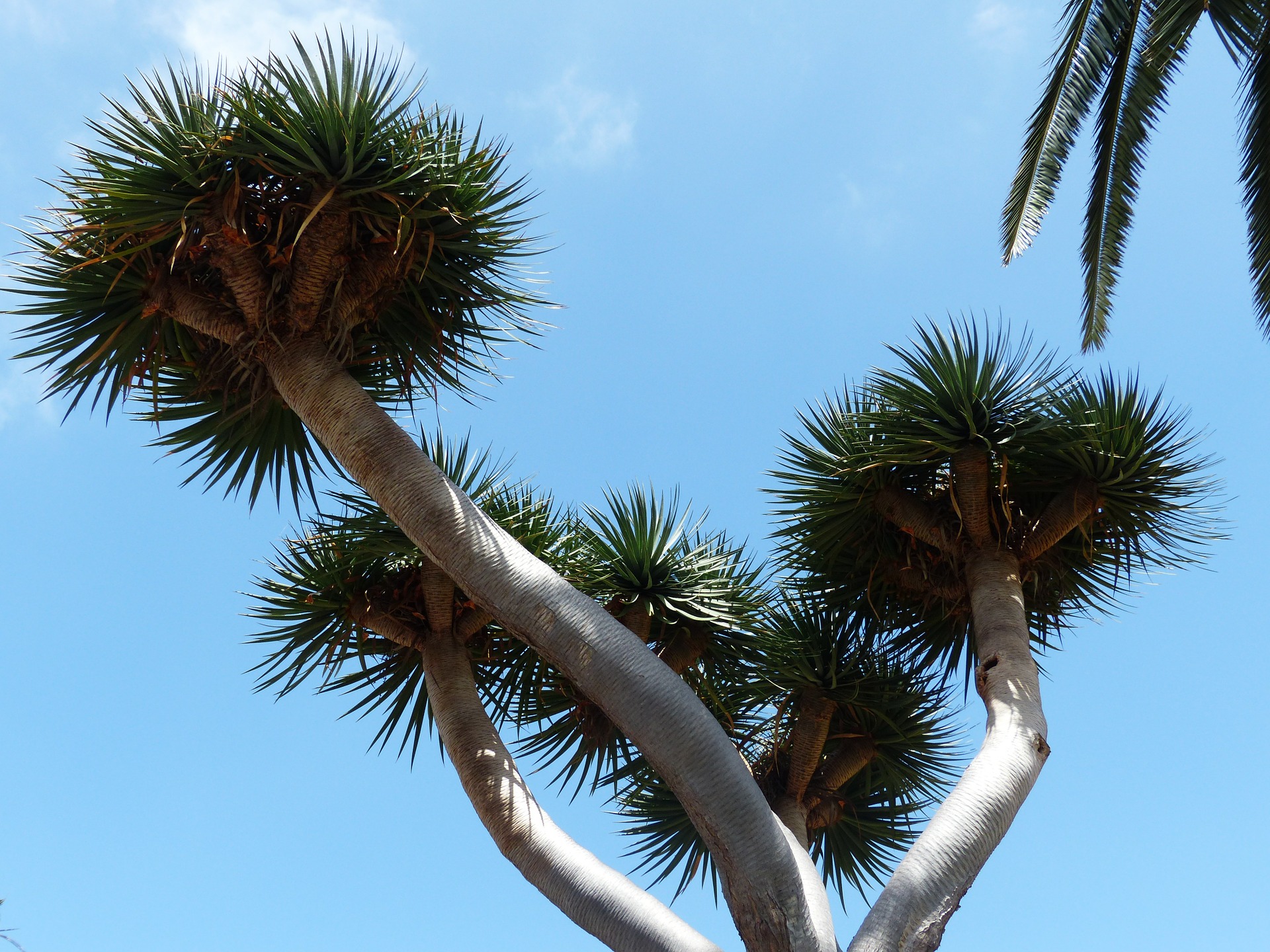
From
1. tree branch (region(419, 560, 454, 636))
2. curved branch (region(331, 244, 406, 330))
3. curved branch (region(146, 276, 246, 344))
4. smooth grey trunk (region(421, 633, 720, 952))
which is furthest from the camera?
tree branch (region(419, 560, 454, 636))

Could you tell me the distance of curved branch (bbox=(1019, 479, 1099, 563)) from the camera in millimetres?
7320

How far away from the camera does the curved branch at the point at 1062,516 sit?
732 centimetres

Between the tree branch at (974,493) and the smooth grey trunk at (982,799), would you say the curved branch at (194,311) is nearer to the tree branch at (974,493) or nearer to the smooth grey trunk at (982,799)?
the tree branch at (974,493)

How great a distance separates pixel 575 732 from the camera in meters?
8.10

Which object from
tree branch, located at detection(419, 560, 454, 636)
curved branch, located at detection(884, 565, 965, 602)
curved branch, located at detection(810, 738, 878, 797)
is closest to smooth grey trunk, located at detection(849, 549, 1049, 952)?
curved branch, located at detection(884, 565, 965, 602)

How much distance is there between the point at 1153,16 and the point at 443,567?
5.84 m

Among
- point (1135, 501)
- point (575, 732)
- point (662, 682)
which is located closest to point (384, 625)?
point (575, 732)

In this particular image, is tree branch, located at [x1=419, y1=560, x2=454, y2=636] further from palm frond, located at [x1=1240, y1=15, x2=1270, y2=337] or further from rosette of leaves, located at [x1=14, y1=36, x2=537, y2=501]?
palm frond, located at [x1=1240, y1=15, x2=1270, y2=337]

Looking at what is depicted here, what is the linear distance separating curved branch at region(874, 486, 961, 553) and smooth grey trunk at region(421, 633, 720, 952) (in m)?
3.01

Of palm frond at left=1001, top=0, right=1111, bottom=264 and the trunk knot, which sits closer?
the trunk knot

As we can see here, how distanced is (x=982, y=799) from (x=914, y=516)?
242 centimetres

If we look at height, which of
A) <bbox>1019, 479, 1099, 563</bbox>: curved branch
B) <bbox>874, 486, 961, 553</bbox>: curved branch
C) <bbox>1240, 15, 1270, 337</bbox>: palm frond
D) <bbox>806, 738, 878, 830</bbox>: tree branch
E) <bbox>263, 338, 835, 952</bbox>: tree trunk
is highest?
<bbox>1240, 15, 1270, 337</bbox>: palm frond

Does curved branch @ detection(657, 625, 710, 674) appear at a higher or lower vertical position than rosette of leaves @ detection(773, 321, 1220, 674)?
lower

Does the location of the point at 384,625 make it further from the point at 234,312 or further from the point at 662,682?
the point at 662,682
